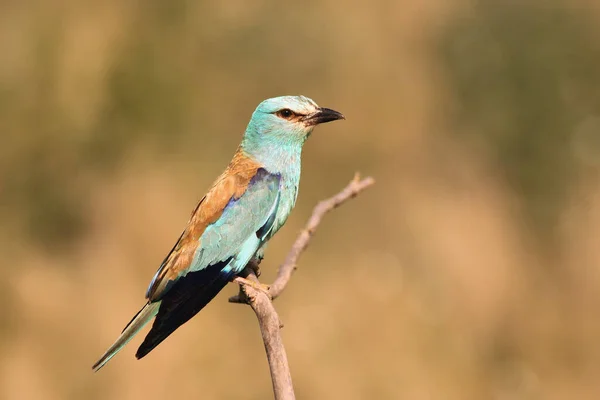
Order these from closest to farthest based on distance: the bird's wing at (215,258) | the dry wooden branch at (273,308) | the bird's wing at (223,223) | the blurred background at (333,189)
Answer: the dry wooden branch at (273,308)
the bird's wing at (215,258)
the bird's wing at (223,223)
the blurred background at (333,189)

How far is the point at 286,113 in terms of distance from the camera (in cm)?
345

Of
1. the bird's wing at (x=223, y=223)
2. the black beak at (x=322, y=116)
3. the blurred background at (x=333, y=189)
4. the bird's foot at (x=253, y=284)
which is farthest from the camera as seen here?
the blurred background at (x=333, y=189)

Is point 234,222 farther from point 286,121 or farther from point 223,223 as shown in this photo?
point 286,121

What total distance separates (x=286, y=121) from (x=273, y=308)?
3.73 feet

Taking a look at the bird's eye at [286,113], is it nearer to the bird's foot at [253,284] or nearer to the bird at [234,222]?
the bird at [234,222]

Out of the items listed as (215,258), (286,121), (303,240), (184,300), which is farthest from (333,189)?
(184,300)

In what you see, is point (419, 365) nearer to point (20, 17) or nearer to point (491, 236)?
point (491, 236)

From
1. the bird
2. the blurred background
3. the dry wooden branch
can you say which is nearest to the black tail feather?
the bird

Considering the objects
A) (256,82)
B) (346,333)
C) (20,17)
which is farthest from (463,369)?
(20,17)

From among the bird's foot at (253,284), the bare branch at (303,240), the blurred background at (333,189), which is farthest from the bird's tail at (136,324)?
the blurred background at (333,189)

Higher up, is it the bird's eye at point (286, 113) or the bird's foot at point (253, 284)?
the bird's eye at point (286, 113)

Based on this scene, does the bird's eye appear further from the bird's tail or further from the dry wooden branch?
the bird's tail

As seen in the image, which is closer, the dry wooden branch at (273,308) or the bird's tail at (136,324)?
the dry wooden branch at (273,308)

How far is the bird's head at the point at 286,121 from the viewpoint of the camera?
11.3ft
